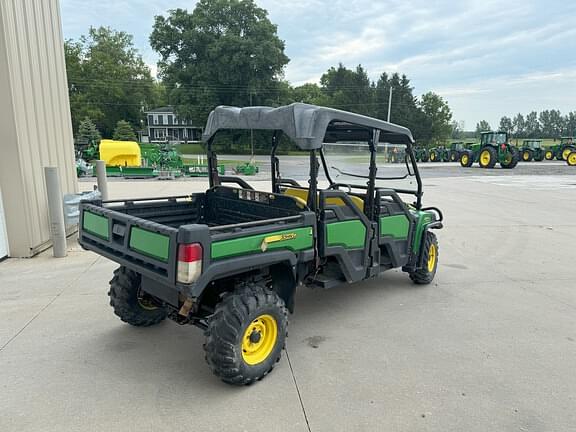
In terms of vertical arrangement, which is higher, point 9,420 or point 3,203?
point 3,203

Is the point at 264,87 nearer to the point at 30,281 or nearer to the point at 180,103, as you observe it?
the point at 180,103

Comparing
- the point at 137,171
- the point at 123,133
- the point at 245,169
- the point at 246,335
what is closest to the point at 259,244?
the point at 246,335

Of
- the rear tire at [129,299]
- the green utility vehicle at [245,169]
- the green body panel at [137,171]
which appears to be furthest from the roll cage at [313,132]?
the green body panel at [137,171]

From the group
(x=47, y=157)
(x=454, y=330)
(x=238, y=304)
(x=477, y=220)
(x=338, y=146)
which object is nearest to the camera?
(x=238, y=304)

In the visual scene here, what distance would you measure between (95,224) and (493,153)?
24.4 meters

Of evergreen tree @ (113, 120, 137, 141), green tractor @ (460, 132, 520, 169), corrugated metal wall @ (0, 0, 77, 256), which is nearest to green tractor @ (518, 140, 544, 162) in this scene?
green tractor @ (460, 132, 520, 169)

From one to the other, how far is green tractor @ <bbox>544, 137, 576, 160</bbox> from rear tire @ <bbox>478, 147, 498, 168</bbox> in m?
8.15

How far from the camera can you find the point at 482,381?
9.82 ft

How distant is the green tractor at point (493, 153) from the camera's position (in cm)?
2378

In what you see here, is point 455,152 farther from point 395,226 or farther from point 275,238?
point 275,238

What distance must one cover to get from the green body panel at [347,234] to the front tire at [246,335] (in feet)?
2.34

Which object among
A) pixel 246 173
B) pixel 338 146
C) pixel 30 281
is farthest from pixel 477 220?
pixel 246 173

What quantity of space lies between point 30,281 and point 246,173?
48.1 ft

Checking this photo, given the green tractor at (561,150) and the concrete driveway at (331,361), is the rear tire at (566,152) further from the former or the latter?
the concrete driveway at (331,361)
